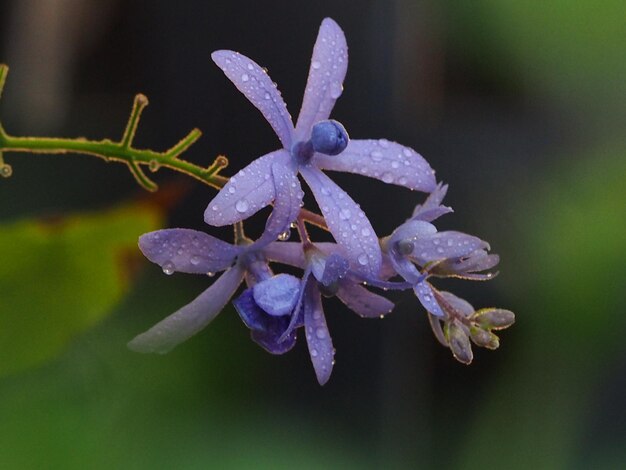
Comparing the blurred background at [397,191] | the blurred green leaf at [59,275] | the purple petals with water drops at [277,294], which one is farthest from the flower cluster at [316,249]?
the blurred background at [397,191]

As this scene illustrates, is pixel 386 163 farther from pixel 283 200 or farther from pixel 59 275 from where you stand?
pixel 59 275

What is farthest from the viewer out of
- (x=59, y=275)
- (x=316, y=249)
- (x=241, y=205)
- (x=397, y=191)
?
(x=397, y=191)

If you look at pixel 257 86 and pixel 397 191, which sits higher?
pixel 257 86

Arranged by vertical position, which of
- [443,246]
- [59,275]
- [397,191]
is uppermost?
[443,246]

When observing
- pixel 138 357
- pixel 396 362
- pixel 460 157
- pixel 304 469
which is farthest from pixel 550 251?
pixel 138 357

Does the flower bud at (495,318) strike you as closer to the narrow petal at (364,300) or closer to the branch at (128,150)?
the narrow petal at (364,300)

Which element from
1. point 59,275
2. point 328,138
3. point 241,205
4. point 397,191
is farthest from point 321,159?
point 397,191

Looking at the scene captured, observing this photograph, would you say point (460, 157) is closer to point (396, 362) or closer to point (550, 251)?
point (550, 251)

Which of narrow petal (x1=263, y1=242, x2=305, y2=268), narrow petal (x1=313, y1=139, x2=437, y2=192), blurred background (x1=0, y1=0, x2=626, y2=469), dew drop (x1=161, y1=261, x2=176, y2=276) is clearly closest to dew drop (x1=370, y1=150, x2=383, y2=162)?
narrow petal (x1=313, y1=139, x2=437, y2=192)
